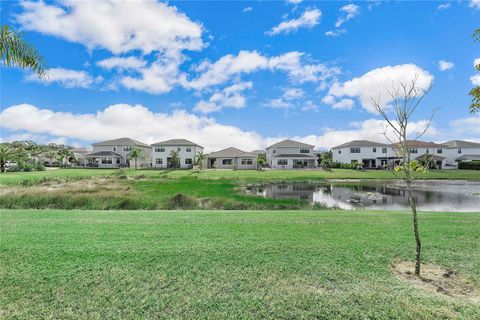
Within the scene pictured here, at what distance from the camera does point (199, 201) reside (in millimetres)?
15469

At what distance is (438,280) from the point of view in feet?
13.8

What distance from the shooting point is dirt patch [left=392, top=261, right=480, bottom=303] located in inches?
150

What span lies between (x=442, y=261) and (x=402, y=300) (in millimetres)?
2018

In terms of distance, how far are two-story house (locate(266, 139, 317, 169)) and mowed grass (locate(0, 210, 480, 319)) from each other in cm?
4918

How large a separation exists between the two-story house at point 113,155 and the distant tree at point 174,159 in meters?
7.21

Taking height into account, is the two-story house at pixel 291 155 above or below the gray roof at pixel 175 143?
below

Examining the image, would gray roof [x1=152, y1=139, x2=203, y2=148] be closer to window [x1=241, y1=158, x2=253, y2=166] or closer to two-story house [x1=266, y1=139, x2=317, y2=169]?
window [x1=241, y1=158, x2=253, y2=166]

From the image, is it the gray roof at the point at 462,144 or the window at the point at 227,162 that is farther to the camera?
the gray roof at the point at 462,144

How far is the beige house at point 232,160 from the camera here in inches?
2222

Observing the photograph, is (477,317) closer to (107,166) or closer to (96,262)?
(96,262)

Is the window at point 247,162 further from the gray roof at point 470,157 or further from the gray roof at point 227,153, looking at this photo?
the gray roof at point 470,157

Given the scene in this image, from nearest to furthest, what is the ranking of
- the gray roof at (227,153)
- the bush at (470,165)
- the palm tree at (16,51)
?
1. the palm tree at (16,51)
2. the bush at (470,165)
3. the gray roof at (227,153)

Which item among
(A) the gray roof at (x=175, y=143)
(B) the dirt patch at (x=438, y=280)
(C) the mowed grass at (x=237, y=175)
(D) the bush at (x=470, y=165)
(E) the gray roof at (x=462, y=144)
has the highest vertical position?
(E) the gray roof at (x=462, y=144)

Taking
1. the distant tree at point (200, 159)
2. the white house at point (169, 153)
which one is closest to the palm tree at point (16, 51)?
the distant tree at point (200, 159)
